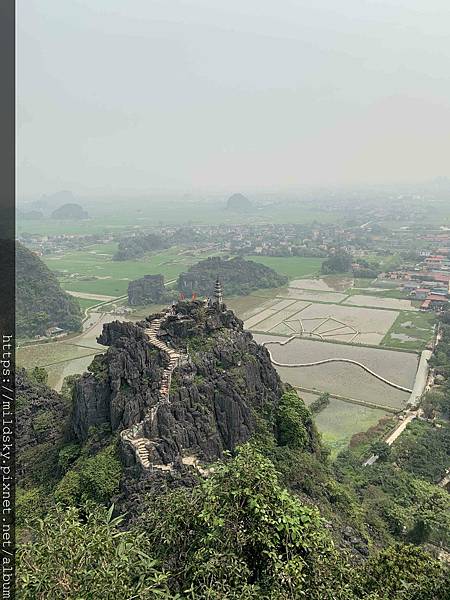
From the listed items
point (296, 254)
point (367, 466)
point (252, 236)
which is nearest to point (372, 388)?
point (367, 466)

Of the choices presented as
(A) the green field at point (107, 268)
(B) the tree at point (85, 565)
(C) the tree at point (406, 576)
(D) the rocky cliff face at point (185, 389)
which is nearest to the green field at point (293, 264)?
(A) the green field at point (107, 268)

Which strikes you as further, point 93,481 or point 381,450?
point 381,450

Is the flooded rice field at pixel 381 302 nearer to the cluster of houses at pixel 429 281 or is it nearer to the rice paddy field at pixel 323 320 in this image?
the cluster of houses at pixel 429 281

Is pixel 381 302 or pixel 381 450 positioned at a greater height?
pixel 381 302

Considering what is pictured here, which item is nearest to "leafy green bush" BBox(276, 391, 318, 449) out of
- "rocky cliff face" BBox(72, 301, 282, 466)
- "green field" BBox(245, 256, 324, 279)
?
"rocky cliff face" BBox(72, 301, 282, 466)

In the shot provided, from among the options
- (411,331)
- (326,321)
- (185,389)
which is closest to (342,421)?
(185,389)

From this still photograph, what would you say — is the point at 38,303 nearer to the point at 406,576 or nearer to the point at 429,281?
the point at 406,576
